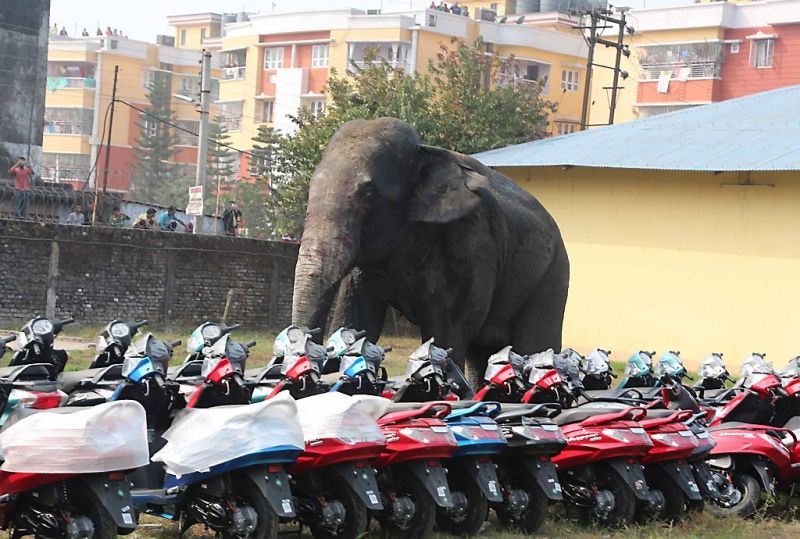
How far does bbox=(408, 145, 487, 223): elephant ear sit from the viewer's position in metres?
14.7

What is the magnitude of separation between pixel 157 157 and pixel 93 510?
7328cm

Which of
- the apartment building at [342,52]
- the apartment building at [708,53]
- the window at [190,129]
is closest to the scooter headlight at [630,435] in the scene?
the apartment building at [708,53]

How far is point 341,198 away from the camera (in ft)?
47.0

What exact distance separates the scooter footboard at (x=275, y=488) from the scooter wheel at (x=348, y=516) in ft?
1.69

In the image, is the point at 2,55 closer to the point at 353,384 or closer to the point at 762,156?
the point at 762,156

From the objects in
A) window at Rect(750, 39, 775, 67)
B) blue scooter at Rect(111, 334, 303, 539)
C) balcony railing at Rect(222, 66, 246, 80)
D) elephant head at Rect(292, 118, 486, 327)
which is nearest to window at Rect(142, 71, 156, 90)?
balcony railing at Rect(222, 66, 246, 80)

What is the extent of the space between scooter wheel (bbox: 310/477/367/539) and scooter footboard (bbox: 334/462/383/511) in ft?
0.13

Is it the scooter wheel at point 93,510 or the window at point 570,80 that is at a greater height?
the window at point 570,80

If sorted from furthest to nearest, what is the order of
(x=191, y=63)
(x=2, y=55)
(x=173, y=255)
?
1. (x=191, y=63)
2. (x=2, y=55)
3. (x=173, y=255)

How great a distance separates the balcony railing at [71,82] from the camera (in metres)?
86.8

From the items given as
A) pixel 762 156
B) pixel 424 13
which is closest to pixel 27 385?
pixel 762 156

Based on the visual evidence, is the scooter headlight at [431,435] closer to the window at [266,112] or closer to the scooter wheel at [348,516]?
the scooter wheel at [348,516]

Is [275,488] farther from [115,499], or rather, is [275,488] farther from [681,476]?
[681,476]

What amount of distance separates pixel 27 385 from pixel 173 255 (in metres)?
16.9
